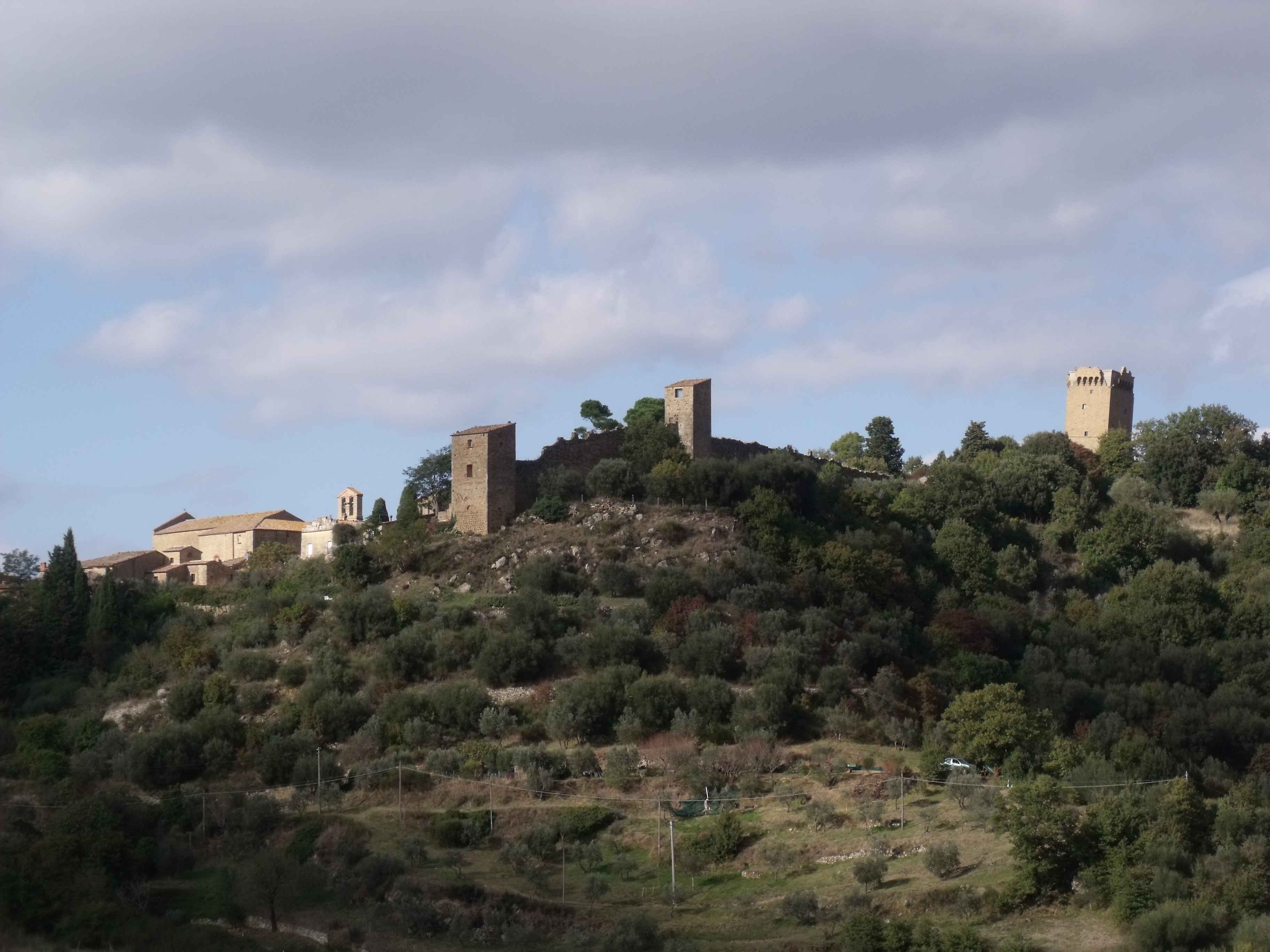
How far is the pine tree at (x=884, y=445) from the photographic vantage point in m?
66.3

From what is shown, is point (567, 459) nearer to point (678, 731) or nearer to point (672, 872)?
point (678, 731)

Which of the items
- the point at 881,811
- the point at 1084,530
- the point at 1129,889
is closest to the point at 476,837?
the point at 881,811

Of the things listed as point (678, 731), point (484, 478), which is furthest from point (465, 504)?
point (678, 731)

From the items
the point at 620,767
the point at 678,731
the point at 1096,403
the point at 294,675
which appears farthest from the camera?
the point at 1096,403

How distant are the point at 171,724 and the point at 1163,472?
108 ft

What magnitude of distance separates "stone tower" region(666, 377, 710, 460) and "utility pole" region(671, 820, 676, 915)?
17025 mm

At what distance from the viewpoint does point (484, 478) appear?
44.3 m

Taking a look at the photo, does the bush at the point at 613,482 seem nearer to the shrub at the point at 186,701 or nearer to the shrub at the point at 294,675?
the shrub at the point at 294,675

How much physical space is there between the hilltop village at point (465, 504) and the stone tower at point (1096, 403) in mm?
11759

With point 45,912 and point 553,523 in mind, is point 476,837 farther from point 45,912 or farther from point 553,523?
point 553,523

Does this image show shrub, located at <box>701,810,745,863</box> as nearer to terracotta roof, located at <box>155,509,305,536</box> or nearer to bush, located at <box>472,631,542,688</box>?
bush, located at <box>472,631,542,688</box>

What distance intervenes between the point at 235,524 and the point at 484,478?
425 inches

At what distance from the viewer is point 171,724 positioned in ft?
126

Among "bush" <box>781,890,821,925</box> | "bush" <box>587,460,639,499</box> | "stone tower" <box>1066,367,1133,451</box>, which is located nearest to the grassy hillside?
"bush" <box>781,890,821,925</box>
